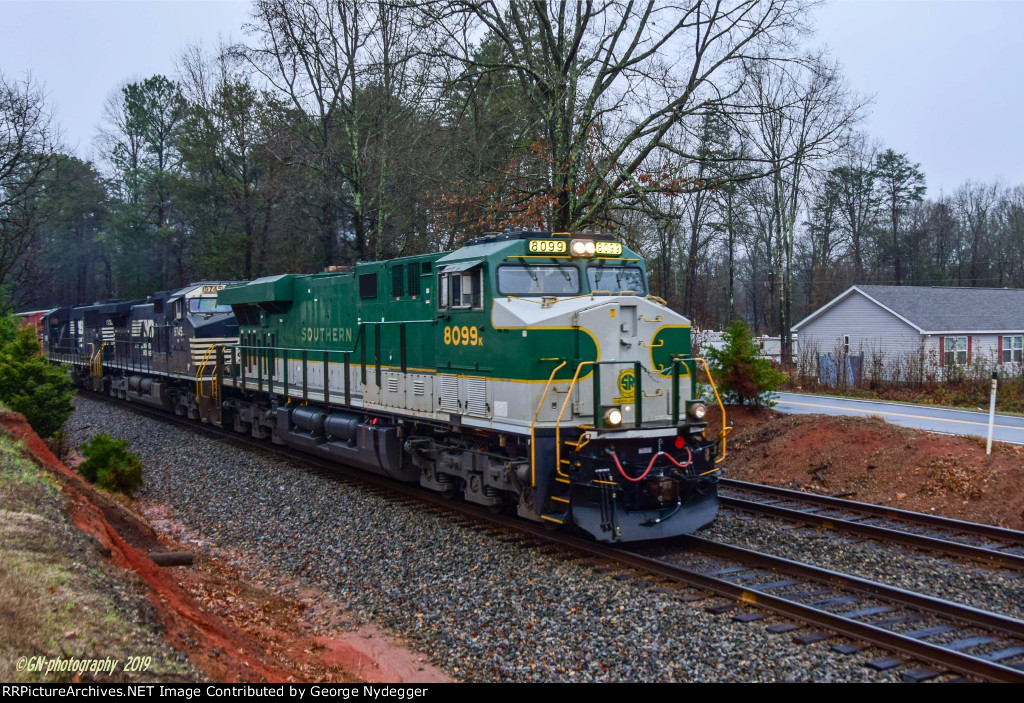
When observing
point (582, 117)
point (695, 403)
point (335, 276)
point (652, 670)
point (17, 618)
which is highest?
point (582, 117)

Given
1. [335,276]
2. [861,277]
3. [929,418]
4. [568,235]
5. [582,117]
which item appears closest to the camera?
[568,235]

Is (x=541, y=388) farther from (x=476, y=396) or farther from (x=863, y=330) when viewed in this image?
(x=863, y=330)

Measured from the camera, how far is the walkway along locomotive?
8.51 metres

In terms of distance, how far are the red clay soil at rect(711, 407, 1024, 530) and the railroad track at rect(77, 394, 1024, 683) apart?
160 inches

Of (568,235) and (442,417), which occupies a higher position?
(568,235)

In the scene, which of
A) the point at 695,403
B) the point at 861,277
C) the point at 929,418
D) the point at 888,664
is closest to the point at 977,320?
the point at 929,418

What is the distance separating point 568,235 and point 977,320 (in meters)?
28.5

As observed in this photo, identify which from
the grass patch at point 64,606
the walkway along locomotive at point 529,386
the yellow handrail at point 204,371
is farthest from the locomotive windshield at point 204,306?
the grass patch at point 64,606

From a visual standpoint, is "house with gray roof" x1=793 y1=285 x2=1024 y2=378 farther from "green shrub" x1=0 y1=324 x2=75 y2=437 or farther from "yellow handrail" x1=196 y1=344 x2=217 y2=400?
"green shrub" x1=0 y1=324 x2=75 y2=437

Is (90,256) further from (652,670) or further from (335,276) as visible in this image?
(652,670)

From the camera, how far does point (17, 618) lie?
4336 mm

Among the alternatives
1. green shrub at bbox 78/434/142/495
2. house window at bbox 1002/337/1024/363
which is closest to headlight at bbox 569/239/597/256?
green shrub at bbox 78/434/142/495

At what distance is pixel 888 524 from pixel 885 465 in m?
2.66

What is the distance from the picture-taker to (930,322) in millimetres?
30594
